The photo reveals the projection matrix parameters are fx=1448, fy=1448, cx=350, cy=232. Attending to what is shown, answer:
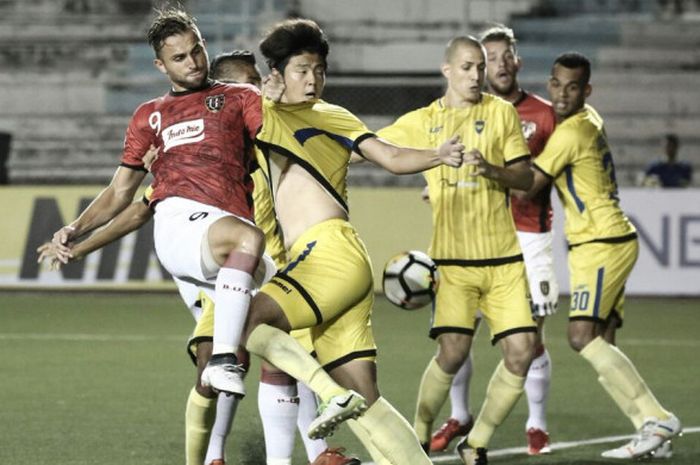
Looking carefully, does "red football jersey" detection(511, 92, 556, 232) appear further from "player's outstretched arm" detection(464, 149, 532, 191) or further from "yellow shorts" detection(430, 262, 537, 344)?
"yellow shorts" detection(430, 262, 537, 344)

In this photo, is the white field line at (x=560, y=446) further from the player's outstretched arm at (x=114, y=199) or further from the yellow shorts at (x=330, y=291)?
the player's outstretched arm at (x=114, y=199)

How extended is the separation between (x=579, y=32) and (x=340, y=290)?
17.3 meters

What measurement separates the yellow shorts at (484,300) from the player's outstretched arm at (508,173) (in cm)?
47

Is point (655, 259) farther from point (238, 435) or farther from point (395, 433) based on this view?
point (395, 433)

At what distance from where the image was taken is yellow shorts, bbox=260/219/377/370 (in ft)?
17.8

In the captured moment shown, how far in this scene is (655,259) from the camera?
1561 centimetres

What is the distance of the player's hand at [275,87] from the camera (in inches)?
225

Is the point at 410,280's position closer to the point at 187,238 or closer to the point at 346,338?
the point at 346,338

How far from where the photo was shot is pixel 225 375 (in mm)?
5312

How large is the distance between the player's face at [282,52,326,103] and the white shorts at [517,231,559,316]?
2.59 meters

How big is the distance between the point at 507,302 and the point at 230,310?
189cm

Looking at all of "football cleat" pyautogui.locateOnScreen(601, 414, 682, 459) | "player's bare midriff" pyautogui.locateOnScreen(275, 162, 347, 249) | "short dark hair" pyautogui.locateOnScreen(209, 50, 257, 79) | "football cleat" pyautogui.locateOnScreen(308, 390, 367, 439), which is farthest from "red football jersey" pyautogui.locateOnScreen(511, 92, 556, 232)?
"football cleat" pyautogui.locateOnScreen(308, 390, 367, 439)

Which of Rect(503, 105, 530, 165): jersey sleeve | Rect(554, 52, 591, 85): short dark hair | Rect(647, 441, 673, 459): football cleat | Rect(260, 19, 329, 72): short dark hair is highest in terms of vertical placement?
Rect(260, 19, 329, 72): short dark hair

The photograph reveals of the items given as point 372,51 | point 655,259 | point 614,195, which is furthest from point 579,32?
point 614,195
